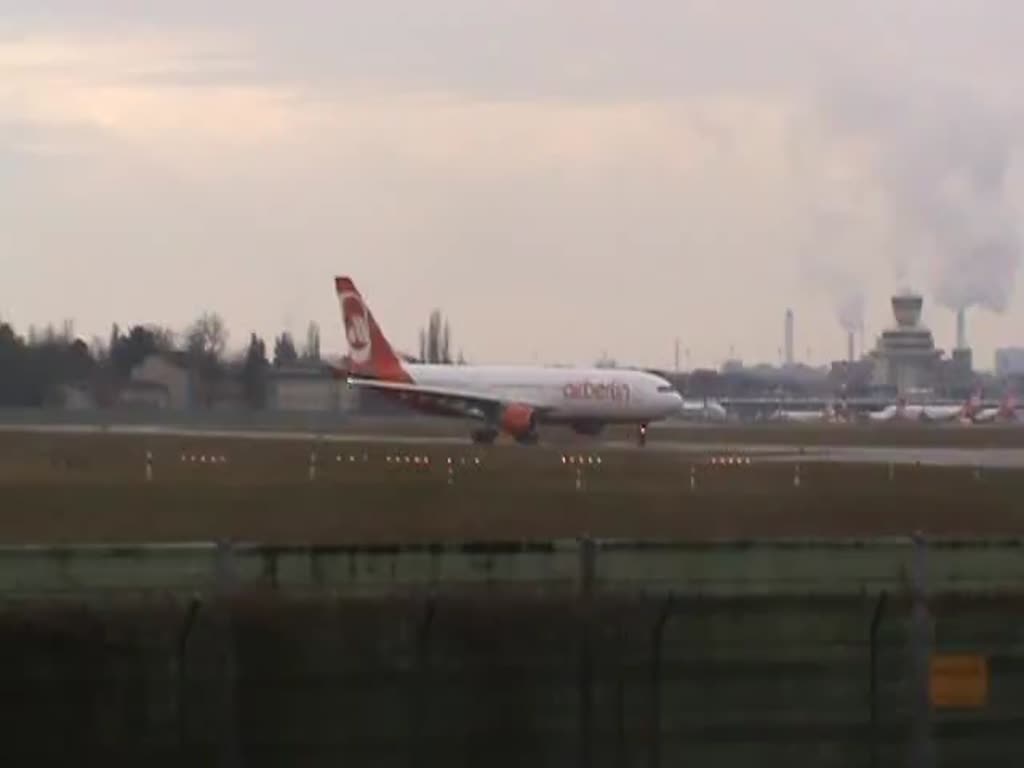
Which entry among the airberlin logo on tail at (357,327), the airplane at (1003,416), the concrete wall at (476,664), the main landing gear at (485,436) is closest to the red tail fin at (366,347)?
the airberlin logo on tail at (357,327)

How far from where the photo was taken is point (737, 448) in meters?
70.8

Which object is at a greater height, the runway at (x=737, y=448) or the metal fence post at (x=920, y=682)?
the metal fence post at (x=920, y=682)

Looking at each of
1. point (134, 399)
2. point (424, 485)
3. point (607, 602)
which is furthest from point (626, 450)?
point (134, 399)

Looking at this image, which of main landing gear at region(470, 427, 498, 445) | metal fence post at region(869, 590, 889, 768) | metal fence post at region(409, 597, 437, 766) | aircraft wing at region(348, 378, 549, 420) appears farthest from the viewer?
aircraft wing at region(348, 378, 549, 420)

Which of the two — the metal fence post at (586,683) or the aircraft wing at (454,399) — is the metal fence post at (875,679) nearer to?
the metal fence post at (586,683)

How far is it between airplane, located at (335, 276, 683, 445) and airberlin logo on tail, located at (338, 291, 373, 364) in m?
0.78

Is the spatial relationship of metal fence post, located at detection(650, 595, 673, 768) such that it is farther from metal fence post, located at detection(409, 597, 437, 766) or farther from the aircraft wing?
the aircraft wing

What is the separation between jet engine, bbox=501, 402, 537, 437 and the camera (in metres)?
76.6

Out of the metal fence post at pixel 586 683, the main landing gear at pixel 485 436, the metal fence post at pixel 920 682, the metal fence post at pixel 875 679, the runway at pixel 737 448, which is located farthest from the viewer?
the main landing gear at pixel 485 436

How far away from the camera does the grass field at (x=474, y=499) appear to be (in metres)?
28.9

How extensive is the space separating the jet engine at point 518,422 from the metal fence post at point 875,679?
208 feet

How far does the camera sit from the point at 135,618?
40.3 feet

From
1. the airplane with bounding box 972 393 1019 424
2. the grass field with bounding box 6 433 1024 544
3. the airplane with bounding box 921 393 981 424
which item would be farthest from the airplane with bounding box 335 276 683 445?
the airplane with bounding box 972 393 1019 424

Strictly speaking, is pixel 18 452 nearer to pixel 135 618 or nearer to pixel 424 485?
pixel 424 485
